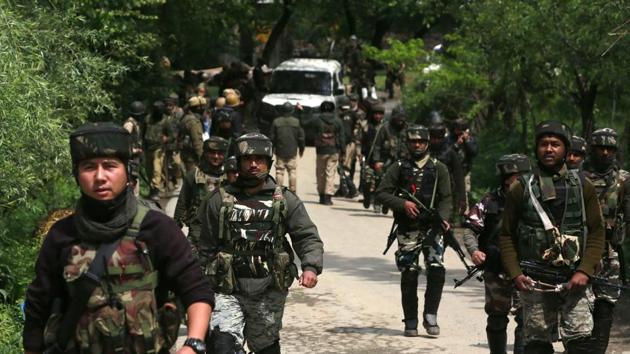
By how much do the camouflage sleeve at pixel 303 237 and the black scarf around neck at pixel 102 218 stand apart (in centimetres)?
259

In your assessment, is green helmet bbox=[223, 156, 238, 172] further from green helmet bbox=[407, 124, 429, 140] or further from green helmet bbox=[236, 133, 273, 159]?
green helmet bbox=[236, 133, 273, 159]

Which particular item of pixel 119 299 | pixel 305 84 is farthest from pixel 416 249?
pixel 305 84

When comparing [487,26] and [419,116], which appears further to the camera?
[419,116]

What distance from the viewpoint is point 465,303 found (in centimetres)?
1342

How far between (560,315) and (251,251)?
1.83 m

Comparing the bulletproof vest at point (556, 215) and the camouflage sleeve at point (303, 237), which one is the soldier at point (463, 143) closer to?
the bulletproof vest at point (556, 215)

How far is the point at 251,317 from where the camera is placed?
26.8 feet

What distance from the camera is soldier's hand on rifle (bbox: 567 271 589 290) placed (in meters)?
8.05

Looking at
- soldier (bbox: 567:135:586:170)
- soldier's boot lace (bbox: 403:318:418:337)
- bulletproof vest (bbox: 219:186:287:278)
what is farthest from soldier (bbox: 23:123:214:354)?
soldier's boot lace (bbox: 403:318:418:337)

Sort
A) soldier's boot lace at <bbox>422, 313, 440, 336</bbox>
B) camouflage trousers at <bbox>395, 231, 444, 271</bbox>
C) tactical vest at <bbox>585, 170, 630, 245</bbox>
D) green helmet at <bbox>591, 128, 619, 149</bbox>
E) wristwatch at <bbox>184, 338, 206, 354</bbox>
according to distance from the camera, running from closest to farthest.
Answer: wristwatch at <bbox>184, 338, 206, 354</bbox>
tactical vest at <bbox>585, 170, 630, 245</bbox>
green helmet at <bbox>591, 128, 619, 149</bbox>
camouflage trousers at <bbox>395, 231, 444, 271</bbox>
soldier's boot lace at <bbox>422, 313, 440, 336</bbox>

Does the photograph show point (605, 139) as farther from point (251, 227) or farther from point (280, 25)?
point (280, 25)

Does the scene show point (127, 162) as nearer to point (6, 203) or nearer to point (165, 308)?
point (165, 308)

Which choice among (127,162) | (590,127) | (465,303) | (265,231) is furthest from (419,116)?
(127,162)

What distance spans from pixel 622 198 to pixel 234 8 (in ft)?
89.3
